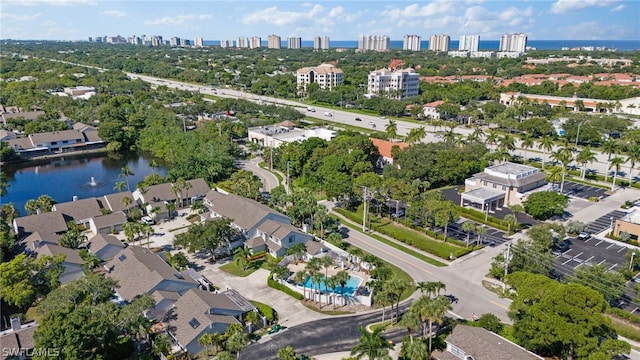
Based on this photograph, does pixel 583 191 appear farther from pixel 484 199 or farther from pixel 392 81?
pixel 392 81

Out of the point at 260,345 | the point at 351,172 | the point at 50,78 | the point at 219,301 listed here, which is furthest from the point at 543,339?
the point at 50,78

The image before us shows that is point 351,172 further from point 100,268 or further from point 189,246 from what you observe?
point 100,268

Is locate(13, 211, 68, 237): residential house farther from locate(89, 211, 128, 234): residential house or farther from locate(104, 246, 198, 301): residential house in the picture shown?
locate(104, 246, 198, 301): residential house

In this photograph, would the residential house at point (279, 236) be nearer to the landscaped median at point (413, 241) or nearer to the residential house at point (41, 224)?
the landscaped median at point (413, 241)

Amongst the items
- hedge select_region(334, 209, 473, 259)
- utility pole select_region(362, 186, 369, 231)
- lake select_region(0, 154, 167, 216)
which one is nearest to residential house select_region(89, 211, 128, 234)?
lake select_region(0, 154, 167, 216)

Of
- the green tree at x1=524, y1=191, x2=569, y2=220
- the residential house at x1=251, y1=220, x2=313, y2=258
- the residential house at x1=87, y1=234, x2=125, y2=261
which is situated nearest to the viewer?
the residential house at x1=87, y1=234, x2=125, y2=261

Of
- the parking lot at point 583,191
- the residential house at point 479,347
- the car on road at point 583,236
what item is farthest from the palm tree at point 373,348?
the parking lot at point 583,191
